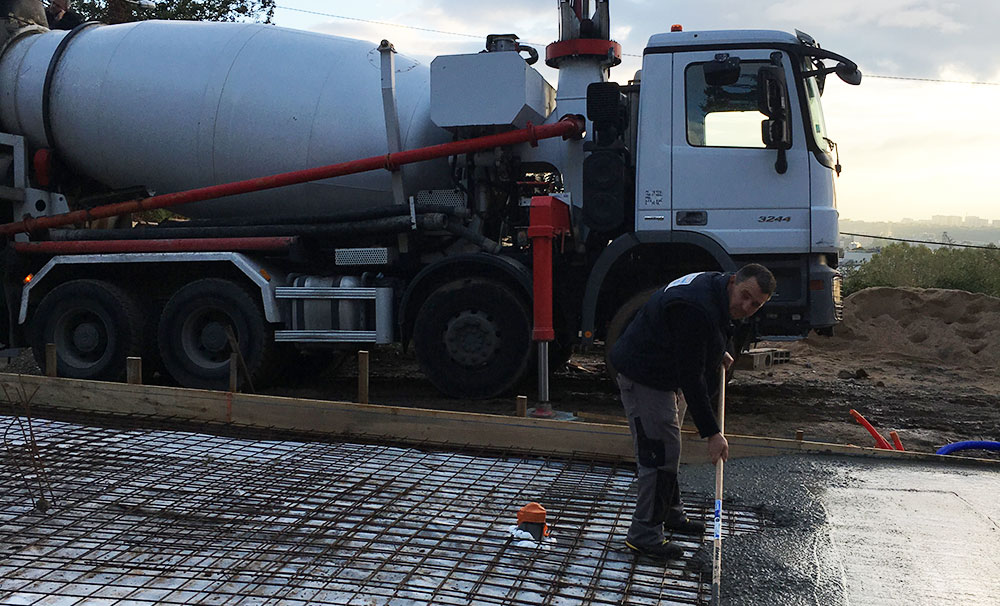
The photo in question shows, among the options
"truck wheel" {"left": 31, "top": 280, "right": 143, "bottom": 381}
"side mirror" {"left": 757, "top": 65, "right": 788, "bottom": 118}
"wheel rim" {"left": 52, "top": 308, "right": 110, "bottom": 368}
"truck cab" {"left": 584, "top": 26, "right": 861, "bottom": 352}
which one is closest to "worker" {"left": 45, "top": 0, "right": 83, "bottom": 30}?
"truck wheel" {"left": 31, "top": 280, "right": 143, "bottom": 381}

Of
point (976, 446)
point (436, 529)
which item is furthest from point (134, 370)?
point (976, 446)

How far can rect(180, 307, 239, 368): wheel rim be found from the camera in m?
8.34

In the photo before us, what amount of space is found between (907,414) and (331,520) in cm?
612

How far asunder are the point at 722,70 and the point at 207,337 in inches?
199

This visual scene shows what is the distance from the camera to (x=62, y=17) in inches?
363

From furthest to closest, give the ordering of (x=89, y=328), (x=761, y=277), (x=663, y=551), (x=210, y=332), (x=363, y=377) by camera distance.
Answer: (x=89, y=328), (x=210, y=332), (x=363, y=377), (x=663, y=551), (x=761, y=277)

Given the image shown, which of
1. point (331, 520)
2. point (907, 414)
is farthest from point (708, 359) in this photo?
point (907, 414)

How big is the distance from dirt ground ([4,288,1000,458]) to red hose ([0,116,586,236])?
75.0 inches

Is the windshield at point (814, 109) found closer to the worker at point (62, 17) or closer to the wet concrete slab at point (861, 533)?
the wet concrete slab at point (861, 533)

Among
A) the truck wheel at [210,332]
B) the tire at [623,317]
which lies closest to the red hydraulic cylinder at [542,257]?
the tire at [623,317]

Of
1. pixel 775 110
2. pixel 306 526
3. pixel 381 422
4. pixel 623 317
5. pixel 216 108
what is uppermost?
pixel 216 108

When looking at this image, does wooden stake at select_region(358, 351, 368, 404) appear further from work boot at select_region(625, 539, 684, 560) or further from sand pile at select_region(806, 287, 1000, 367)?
sand pile at select_region(806, 287, 1000, 367)

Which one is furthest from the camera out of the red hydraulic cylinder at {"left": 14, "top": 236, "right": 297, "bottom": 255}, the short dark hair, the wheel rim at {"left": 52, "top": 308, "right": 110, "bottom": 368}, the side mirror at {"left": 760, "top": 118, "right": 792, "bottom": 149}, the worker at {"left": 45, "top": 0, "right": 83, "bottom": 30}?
the worker at {"left": 45, "top": 0, "right": 83, "bottom": 30}

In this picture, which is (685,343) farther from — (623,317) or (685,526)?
(623,317)
